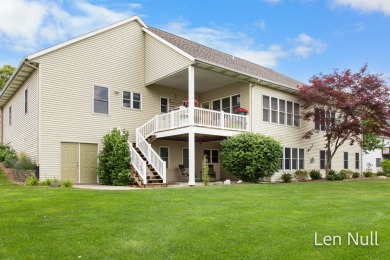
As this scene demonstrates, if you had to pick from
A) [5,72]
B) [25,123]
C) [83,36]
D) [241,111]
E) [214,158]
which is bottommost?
[214,158]

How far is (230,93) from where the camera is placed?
19.4 metres

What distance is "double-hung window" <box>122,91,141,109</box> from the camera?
1783 cm

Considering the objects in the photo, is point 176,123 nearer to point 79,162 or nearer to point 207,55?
point 207,55

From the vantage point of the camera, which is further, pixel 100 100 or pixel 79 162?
pixel 100 100

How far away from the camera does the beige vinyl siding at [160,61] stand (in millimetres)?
16302

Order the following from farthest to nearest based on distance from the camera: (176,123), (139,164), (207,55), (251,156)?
(207,55), (176,123), (251,156), (139,164)

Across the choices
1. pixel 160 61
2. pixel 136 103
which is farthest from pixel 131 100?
pixel 160 61

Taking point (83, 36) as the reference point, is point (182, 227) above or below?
below

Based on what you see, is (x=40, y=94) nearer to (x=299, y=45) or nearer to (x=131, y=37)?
(x=131, y=37)

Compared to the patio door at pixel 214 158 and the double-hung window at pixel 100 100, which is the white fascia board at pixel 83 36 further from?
Answer: the patio door at pixel 214 158

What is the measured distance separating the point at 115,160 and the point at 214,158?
777 centimetres

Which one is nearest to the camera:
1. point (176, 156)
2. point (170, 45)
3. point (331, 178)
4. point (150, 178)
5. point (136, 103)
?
point (150, 178)

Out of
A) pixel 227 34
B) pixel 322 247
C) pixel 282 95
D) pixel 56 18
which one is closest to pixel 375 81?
pixel 282 95

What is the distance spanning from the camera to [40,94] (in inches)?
587
